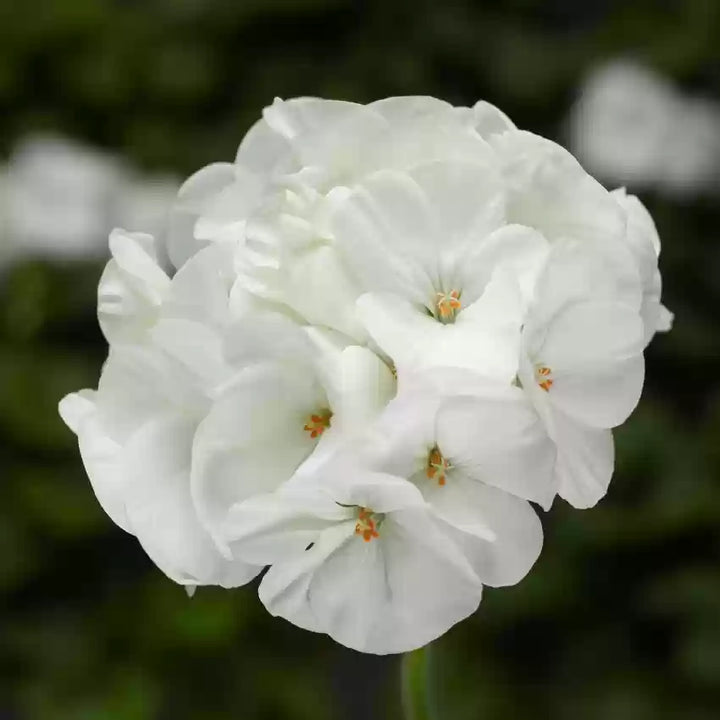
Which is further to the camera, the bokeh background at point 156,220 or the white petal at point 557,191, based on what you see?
the bokeh background at point 156,220

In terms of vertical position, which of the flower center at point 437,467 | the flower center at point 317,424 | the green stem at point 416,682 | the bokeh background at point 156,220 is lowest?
the bokeh background at point 156,220

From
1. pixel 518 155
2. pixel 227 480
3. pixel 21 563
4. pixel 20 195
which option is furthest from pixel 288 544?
pixel 20 195


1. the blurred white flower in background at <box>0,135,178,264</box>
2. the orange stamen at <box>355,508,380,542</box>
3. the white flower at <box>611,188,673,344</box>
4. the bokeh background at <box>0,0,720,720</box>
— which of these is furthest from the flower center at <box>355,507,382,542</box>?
the blurred white flower in background at <box>0,135,178,264</box>

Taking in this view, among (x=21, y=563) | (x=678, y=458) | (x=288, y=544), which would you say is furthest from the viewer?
(x=21, y=563)

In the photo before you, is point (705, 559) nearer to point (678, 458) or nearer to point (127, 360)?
point (678, 458)

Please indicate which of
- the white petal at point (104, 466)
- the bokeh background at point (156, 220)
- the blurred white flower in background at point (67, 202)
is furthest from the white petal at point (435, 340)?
the blurred white flower in background at point (67, 202)

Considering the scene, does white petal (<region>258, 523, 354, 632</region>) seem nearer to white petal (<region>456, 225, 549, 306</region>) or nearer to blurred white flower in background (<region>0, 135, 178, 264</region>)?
white petal (<region>456, 225, 549, 306</region>)

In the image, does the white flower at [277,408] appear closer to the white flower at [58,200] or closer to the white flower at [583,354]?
the white flower at [583,354]
